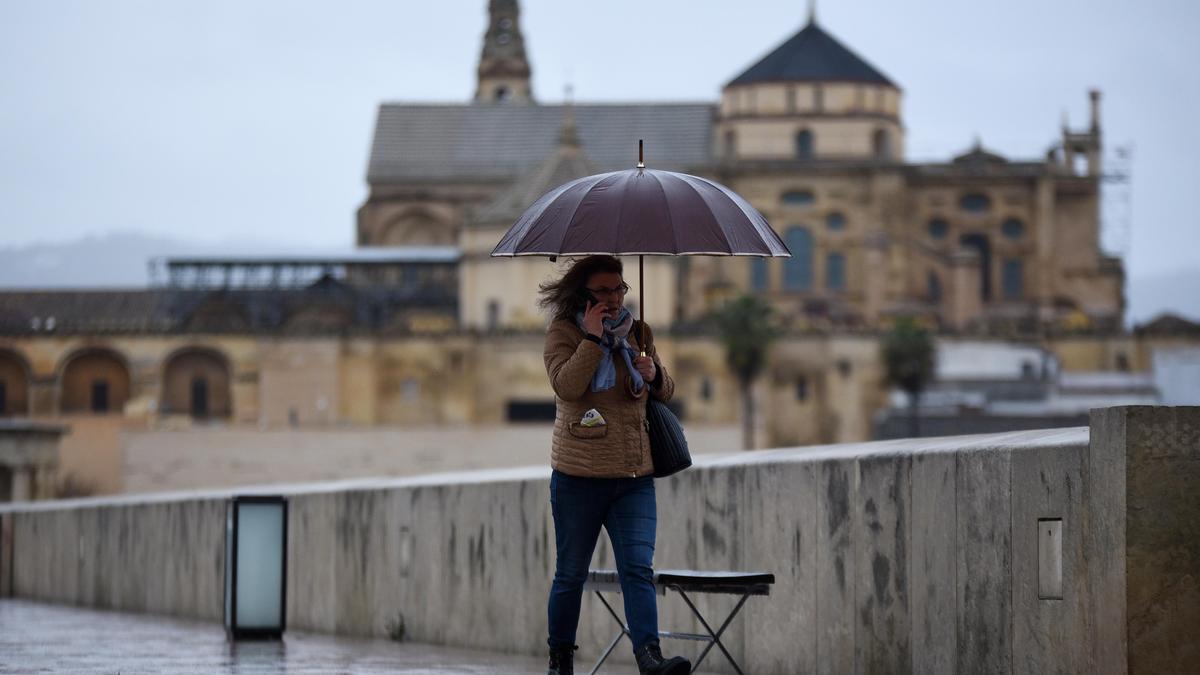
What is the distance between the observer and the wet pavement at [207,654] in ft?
36.7

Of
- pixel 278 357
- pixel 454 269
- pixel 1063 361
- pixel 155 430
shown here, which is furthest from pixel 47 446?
pixel 1063 361

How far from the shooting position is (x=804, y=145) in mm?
86125

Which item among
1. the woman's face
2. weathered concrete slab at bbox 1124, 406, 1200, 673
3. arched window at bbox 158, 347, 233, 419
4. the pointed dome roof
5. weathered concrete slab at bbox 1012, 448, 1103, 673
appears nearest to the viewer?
weathered concrete slab at bbox 1124, 406, 1200, 673

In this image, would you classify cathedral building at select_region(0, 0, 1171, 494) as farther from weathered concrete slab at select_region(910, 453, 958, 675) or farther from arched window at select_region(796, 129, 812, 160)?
weathered concrete slab at select_region(910, 453, 958, 675)

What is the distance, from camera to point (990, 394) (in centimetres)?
7644

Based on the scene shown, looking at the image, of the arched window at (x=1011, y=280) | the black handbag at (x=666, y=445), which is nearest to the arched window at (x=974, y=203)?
the arched window at (x=1011, y=280)

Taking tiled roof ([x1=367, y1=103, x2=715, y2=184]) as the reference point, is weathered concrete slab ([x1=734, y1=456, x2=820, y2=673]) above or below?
below

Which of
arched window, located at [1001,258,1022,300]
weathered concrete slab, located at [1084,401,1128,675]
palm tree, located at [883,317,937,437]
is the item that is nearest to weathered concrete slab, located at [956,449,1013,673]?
weathered concrete slab, located at [1084,401,1128,675]

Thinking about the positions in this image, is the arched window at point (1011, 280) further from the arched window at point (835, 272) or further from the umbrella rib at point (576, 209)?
the umbrella rib at point (576, 209)

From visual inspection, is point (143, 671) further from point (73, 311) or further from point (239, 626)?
point (73, 311)

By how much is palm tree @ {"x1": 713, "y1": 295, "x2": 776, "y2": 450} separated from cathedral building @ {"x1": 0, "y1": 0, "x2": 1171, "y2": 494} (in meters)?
0.66

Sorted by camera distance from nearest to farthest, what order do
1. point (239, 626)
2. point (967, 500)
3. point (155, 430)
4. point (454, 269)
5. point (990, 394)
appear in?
1. point (967, 500)
2. point (239, 626)
3. point (155, 430)
4. point (990, 394)
5. point (454, 269)

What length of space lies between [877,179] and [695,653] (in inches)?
2940

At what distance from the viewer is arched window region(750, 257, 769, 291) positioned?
8444cm
